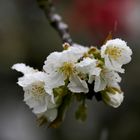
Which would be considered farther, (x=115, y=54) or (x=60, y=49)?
(x=60, y=49)

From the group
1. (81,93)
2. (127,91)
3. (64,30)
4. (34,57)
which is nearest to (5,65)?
(34,57)

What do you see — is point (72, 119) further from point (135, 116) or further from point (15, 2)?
point (15, 2)

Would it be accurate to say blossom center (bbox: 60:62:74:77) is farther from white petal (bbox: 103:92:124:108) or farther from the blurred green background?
the blurred green background

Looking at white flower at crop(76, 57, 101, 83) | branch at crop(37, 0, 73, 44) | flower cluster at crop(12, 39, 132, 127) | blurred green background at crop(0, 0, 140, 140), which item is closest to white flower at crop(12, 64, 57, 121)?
flower cluster at crop(12, 39, 132, 127)

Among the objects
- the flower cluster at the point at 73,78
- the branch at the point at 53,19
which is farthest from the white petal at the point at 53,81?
the branch at the point at 53,19

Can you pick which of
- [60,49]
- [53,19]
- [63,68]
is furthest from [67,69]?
[60,49]

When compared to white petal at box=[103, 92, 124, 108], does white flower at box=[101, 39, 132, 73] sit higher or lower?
higher

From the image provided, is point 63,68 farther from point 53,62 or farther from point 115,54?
point 115,54
